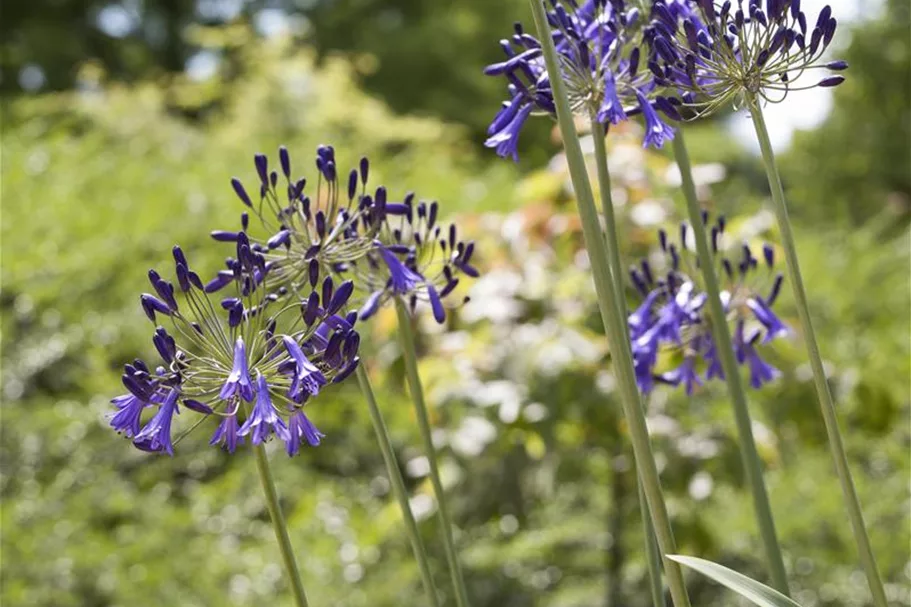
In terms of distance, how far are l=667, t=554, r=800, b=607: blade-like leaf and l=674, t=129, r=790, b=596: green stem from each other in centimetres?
35

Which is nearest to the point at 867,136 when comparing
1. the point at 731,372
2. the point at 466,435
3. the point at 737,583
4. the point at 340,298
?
the point at 466,435

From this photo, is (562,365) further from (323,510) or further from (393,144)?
(393,144)

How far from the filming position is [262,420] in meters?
1.11

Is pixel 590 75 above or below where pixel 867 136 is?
below

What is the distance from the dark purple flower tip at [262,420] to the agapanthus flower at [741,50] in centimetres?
56

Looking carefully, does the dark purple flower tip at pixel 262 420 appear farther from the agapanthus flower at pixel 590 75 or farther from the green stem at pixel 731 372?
the green stem at pixel 731 372

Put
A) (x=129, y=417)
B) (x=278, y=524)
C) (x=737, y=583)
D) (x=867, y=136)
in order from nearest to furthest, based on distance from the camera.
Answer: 1. (x=737, y=583)
2. (x=278, y=524)
3. (x=129, y=417)
4. (x=867, y=136)

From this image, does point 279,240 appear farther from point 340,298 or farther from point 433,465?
point 433,465

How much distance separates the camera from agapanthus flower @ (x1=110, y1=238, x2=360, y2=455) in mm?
1135

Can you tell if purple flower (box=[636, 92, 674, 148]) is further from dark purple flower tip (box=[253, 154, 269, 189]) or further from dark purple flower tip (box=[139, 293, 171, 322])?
dark purple flower tip (box=[139, 293, 171, 322])

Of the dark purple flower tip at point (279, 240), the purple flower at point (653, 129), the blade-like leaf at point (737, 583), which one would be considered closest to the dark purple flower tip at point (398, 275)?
the dark purple flower tip at point (279, 240)

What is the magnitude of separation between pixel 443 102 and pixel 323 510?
1254 cm

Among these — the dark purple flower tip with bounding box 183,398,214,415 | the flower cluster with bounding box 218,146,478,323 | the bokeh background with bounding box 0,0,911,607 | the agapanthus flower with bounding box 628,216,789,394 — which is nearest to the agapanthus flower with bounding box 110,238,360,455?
the dark purple flower tip with bounding box 183,398,214,415

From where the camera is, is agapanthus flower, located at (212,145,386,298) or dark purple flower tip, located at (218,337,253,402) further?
agapanthus flower, located at (212,145,386,298)
